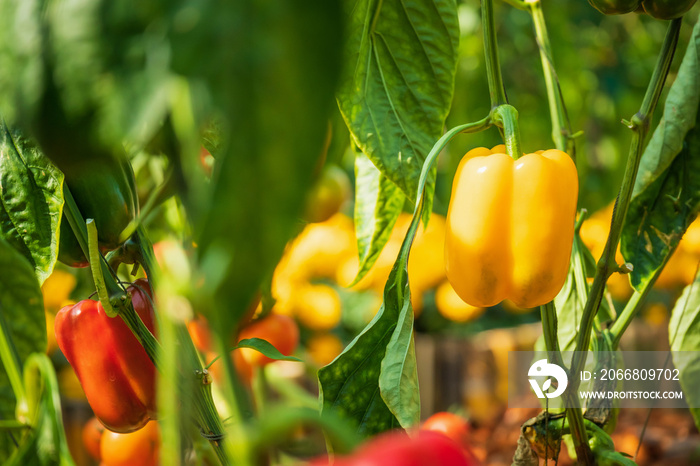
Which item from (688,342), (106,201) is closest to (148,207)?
(106,201)

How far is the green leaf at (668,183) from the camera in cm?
41

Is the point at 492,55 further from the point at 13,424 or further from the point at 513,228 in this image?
the point at 13,424

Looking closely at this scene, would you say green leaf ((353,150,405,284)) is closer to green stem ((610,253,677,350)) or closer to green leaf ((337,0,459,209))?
green leaf ((337,0,459,209))

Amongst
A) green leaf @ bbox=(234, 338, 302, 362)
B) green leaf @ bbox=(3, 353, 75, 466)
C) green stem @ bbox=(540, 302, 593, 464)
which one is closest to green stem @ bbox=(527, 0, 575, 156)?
green stem @ bbox=(540, 302, 593, 464)

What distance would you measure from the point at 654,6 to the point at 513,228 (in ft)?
0.47

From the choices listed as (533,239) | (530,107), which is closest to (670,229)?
(533,239)

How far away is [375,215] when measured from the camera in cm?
40

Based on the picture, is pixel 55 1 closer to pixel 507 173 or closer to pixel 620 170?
pixel 507 173

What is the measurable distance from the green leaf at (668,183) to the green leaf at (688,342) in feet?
0.29

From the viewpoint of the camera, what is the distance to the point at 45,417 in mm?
227

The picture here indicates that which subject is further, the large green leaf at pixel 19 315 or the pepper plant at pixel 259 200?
the large green leaf at pixel 19 315

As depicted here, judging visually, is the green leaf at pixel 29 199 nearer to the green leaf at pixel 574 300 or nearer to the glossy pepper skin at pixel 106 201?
the glossy pepper skin at pixel 106 201

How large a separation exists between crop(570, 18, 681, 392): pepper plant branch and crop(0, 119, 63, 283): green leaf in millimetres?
276

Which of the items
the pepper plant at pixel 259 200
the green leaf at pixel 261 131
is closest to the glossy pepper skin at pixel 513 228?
the pepper plant at pixel 259 200
